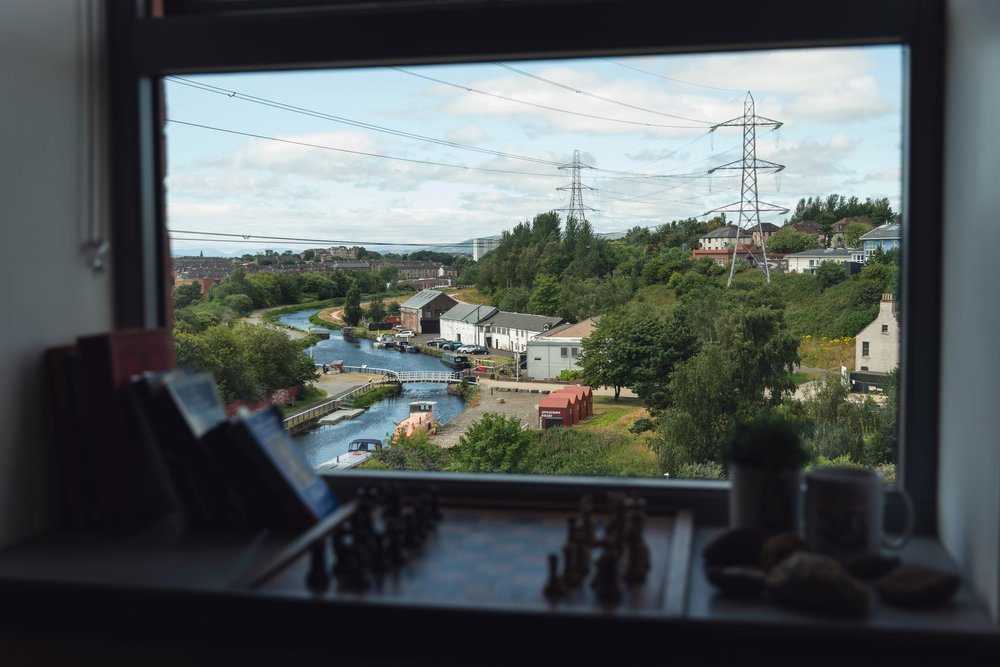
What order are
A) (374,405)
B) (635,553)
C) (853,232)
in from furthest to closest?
(374,405) → (853,232) → (635,553)

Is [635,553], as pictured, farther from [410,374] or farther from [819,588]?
[410,374]

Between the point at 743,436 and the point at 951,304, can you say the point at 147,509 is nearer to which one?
the point at 743,436

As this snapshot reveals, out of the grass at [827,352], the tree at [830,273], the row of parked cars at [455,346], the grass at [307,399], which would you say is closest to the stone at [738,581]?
the grass at [307,399]

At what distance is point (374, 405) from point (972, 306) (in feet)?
19.5

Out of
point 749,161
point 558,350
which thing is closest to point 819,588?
point 558,350

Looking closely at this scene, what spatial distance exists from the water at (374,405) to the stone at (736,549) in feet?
11.4

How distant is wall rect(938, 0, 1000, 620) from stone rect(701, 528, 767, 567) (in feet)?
0.89

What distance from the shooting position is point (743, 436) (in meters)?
1.17

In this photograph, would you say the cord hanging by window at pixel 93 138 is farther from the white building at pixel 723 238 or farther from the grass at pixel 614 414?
the grass at pixel 614 414

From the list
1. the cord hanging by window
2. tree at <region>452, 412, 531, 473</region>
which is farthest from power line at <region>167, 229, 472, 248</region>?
tree at <region>452, 412, 531, 473</region>

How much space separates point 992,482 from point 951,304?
0.33 m

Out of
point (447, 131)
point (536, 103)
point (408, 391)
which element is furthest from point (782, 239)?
point (447, 131)

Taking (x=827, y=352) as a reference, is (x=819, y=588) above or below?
above

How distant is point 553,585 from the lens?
0.99 m
